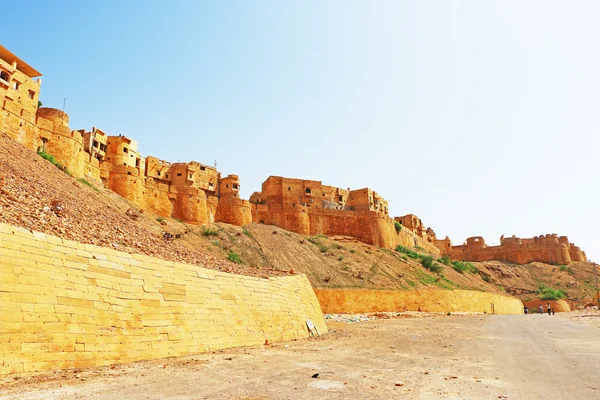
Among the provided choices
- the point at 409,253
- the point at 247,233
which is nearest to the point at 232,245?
the point at 247,233

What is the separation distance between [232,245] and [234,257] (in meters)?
3.26

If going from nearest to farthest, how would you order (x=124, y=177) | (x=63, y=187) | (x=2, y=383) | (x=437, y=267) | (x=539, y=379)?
(x=2, y=383), (x=539, y=379), (x=63, y=187), (x=124, y=177), (x=437, y=267)

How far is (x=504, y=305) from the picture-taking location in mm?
50312

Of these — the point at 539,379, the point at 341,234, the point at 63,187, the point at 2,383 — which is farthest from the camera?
the point at 341,234

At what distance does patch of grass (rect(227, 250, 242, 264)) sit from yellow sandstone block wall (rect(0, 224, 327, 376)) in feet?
68.3

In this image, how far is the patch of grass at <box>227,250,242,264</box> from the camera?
3475cm

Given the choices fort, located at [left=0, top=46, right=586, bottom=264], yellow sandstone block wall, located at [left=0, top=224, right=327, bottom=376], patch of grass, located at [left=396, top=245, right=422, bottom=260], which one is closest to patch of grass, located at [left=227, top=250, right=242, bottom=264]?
fort, located at [left=0, top=46, right=586, bottom=264]

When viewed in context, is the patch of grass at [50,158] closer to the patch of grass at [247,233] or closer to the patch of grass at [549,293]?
the patch of grass at [247,233]

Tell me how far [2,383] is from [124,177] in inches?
1316

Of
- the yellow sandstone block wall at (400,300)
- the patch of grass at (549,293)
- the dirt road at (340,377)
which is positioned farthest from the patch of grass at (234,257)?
the patch of grass at (549,293)

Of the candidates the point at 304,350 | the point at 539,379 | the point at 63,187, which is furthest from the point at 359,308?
the point at 539,379

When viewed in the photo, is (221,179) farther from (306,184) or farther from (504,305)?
(504,305)

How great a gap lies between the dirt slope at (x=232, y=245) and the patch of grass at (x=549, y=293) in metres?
1.33

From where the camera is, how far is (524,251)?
7431cm
